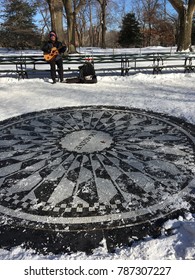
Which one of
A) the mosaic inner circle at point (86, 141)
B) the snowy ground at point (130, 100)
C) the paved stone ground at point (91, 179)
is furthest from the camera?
the mosaic inner circle at point (86, 141)

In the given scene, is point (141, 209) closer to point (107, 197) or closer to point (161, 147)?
Result: point (107, 197)

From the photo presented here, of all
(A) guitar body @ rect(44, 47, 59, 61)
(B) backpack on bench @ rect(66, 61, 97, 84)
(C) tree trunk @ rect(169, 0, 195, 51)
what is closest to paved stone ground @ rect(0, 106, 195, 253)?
(B) backpack on bench @ rect(66, 61, 97, 84)

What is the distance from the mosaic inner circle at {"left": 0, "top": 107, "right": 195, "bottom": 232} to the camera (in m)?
3.29

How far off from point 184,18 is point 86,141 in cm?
1519

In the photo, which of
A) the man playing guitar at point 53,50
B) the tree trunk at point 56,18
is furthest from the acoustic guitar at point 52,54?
the tree trunk at point 56,18

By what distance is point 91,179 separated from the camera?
3.98 metres

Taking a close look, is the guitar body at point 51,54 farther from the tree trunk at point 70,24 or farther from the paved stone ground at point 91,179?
the tree trunk at point 70,24

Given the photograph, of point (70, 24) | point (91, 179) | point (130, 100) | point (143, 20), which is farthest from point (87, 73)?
point (143, 20)

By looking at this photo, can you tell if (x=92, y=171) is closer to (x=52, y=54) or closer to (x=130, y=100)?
(x=130, y=100)

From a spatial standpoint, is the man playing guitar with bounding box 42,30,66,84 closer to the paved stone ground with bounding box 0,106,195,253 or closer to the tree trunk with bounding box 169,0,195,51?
the paved stone ground with bounding box 0,106,195,253

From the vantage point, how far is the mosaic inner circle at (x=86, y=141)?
4.96m

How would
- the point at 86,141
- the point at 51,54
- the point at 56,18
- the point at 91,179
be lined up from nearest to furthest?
the point at 91,179 < the point at 86,141 < the point at 51,54 < the point at 56,18

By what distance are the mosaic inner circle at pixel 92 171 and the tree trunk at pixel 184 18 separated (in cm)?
1336
